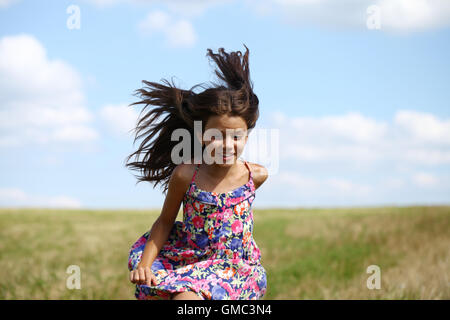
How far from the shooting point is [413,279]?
8539mm

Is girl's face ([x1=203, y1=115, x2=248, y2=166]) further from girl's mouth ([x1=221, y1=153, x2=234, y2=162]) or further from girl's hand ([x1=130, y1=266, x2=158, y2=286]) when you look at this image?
girl's hand ([x1=130, y1=266, x2=158, y2=286])

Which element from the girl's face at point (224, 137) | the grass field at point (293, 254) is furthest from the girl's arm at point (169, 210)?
the grass field at point (293, 254)

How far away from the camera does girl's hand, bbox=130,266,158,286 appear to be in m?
4.02

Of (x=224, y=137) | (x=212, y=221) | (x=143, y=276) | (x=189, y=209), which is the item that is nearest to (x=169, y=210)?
(x=189, y=209)

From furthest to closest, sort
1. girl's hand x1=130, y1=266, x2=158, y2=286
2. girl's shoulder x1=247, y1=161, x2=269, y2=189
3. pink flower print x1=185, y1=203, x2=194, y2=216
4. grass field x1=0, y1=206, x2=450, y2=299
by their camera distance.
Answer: grass field x1=0, y1=206, x2=450, y2=299 < girl's shoulder x1=247, y1=161, x2=269, y2=189 < pink flower print x1=185, y1=203, x2=194, y2=216 < girl's hand x1=130, y1=266, x2=158, y2=286

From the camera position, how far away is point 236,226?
166 inches

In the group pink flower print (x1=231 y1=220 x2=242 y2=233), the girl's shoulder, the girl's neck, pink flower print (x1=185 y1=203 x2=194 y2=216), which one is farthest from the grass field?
pink flower print (x1=185 y1=203 x2=194 y2=216)

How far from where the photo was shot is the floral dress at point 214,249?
4.04 m

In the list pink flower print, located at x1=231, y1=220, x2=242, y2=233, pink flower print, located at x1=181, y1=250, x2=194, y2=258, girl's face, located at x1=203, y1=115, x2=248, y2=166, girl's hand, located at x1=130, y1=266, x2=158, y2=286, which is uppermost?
girl's face, located at x1=203, y1=115, x2=248, y2=166

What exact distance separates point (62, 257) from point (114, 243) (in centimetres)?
186

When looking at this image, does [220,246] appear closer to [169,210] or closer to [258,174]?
[169,210]

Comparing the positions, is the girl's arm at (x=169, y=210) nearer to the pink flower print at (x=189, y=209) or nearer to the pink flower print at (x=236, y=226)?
the pink flower print at (x=189, y=209)
